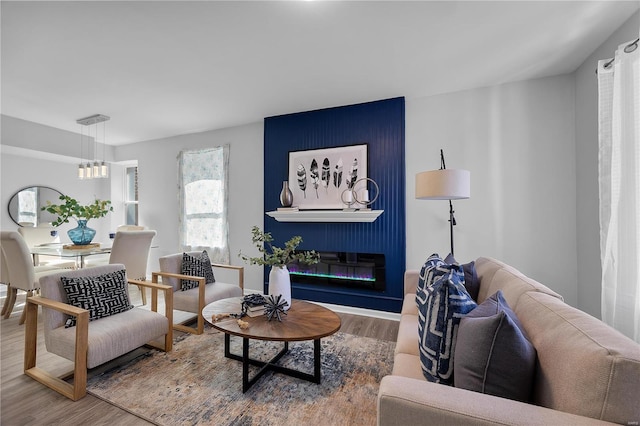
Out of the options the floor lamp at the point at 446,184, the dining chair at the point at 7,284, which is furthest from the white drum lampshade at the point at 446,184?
the dining chair at the point at 7,284

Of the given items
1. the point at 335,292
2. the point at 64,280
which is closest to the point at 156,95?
the point at 64,280

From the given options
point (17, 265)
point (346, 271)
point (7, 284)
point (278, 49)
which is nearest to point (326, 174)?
point (346, 271)

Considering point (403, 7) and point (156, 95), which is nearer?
point (403, 7)

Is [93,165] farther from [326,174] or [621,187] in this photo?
[621,187]

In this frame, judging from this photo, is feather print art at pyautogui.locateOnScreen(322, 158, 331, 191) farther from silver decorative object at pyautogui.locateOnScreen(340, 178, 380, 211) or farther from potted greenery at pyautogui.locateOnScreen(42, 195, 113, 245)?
potted greenery at pyautogui.locateOnScreen(42, 195, 113, 245)

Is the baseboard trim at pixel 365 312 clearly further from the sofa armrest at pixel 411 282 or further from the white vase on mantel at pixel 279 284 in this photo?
the white vase on mantel at pixel 279 284

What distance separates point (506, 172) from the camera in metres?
2.95

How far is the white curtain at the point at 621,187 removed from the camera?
1.76 metres

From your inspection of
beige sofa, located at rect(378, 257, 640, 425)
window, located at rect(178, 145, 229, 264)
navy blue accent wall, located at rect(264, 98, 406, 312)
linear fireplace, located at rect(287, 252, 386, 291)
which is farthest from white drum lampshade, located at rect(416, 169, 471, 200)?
window, located at rect(178, 145, 229, 264)

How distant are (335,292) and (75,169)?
5352mm

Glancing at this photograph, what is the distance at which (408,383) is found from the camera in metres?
0.96

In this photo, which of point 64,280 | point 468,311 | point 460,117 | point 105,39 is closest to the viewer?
point 468,311

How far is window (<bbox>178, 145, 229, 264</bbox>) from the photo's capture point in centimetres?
438

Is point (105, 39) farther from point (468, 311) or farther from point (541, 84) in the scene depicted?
point (541, 84)
